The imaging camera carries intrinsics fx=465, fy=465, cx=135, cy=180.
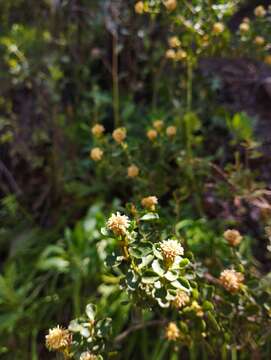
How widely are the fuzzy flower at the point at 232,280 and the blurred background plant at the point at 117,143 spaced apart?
0.48ft

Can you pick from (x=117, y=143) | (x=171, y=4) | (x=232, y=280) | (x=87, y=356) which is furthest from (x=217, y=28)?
(x=87, y=356)

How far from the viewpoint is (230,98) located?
189 cm

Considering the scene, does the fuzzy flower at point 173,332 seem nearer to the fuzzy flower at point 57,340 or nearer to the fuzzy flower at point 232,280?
the fuzzy flower at point 232,280

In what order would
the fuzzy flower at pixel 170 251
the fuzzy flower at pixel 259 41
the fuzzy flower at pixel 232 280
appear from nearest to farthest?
the fuzzy flower at pixel 170 251 → the fuzzy flower at pixel 232 280 → the fuzzy flower at pixel 259 41

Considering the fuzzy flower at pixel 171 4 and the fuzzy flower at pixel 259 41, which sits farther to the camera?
the fuzzy flower at pixel 259 41

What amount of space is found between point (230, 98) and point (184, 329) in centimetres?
112

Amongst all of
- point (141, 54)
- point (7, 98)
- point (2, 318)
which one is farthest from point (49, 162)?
point (2, 318)

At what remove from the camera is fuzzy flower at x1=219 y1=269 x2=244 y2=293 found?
972 millimetres


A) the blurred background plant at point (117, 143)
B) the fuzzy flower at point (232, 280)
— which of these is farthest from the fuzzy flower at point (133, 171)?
the fuzzy flower at point (232, 280)

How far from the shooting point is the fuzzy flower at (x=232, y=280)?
97 cm

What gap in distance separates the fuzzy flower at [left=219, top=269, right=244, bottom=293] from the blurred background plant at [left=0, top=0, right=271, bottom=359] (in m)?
0.15

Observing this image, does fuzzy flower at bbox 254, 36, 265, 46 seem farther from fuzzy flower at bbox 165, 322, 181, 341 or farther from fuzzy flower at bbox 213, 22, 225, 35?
fuzzy flower at bbox 165, 322, 181, 341

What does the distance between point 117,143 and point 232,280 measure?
51cm

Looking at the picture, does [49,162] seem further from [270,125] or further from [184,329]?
[184,329]
